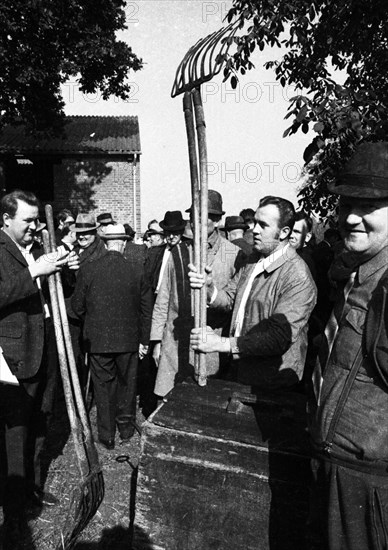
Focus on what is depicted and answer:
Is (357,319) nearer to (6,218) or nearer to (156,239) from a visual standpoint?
(6,218)

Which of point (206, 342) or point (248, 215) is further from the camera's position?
point (248, 215)

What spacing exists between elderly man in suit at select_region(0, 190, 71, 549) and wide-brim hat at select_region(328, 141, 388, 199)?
190cm

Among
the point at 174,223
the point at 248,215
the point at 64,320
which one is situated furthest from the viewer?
the point at 248,215

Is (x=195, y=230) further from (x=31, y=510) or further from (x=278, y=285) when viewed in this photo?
(x=31, y=510)

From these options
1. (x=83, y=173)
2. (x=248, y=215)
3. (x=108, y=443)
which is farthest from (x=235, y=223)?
(x=83, y=173)

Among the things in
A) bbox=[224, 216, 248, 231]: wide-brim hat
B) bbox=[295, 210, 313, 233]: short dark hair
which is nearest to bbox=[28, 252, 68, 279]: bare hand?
bbox=[295, 210, 313, 233]: short dark hair

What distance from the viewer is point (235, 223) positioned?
Answer: 26.4ft

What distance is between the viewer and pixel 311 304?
304cm

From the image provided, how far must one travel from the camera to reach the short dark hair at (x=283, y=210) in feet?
10.6

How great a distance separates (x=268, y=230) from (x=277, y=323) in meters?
0.66

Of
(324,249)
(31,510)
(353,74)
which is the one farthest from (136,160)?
(31,510)

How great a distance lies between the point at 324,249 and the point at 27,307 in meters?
4.22

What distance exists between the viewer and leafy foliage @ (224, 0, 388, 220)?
3705 millimetres

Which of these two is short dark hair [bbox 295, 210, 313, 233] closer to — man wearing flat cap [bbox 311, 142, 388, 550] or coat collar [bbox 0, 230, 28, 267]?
coat collar [bbox 0, 230, 28, 267]
